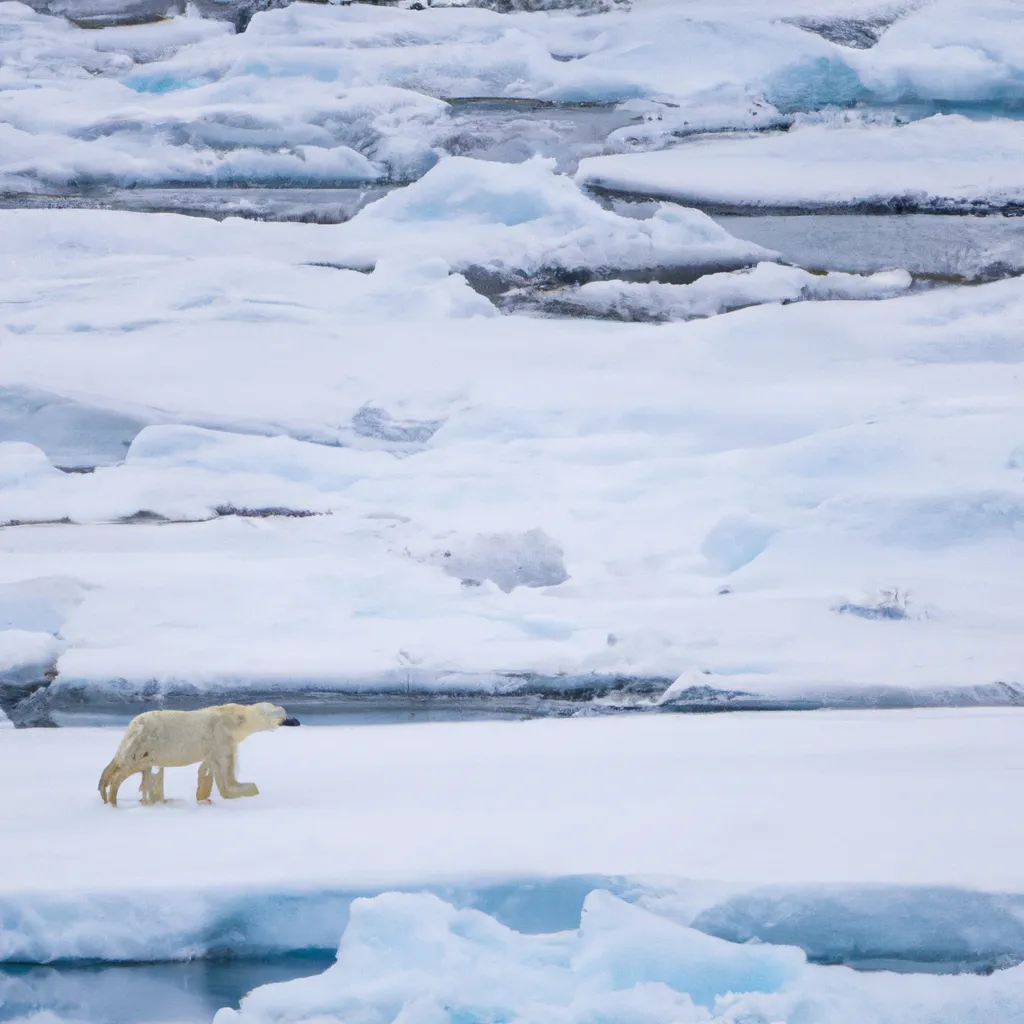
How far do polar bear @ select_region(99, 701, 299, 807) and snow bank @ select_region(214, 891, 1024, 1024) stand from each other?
2.09ft

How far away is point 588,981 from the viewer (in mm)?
2268

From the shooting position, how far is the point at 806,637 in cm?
439

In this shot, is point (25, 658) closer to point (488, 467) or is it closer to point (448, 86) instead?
point (488, 467)

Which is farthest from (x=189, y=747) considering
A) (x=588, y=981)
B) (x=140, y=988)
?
(x=588, y=981)

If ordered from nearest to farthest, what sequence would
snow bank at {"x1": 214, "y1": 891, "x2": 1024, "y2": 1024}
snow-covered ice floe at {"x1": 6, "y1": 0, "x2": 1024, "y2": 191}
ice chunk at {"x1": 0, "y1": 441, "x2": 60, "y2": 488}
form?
snow bank at {"x1": 214, "y1": 891, "x2": 1024, "y2": 1024} < ice chunk at {"x1": 0, "y1": 441, "x2": 60, "y2": 488} < snow-covered ice floe at {"x1": 6, "y1": 0, "x2": 1024, "y2": 191}

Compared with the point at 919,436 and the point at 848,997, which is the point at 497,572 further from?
the point at 848,997

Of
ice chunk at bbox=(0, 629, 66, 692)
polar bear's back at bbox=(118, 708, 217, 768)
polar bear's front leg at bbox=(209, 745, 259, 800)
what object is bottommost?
ice chunk at bbox=(0, 629, 66, 692)

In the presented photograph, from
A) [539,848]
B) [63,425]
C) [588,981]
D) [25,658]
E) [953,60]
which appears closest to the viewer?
[588,981]

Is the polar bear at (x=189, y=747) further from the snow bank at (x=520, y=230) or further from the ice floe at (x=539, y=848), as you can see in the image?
the snow bank at (x=520, y=230)

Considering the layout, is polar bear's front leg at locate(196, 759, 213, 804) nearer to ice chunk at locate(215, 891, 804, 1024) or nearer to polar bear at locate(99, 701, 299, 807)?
polar bear at locate(99, 701, 299, 807)

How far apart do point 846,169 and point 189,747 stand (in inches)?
280

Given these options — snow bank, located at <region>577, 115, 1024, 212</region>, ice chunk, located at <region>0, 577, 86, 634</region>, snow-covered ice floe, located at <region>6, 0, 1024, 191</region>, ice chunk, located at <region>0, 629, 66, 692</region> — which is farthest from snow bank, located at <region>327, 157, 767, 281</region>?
ice chunk, located at <region>0, 629, 66, 692</region>

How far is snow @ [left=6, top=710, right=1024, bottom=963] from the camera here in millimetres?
2469

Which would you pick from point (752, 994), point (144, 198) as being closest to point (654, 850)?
point (752, 994)
